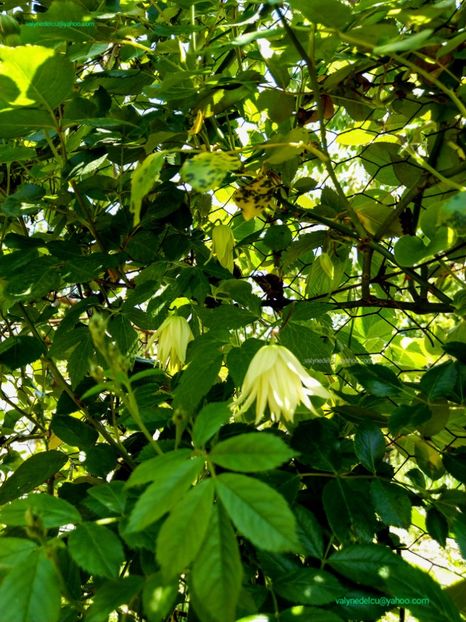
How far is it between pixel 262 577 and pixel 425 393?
236 mm

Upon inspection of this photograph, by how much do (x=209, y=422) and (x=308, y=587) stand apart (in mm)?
155

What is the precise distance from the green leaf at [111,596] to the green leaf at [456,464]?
310mm

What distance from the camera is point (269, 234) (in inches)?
31.7

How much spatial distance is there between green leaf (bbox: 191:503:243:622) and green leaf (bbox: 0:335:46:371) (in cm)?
46

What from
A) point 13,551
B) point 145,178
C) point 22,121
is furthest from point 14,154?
point 13,551

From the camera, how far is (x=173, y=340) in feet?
2.13

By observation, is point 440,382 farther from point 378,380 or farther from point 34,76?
point 34,76

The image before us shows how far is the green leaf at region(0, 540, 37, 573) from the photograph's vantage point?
1.29ft

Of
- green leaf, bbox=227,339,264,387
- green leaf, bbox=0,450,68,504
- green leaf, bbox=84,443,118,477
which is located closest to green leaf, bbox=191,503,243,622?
green leaf, bbox=227,339,264,387

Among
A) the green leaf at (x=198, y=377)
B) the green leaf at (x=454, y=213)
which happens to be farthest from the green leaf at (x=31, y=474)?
the green leaf at (x=454, y=213)

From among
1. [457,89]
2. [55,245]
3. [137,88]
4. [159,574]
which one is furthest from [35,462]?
[457,89]

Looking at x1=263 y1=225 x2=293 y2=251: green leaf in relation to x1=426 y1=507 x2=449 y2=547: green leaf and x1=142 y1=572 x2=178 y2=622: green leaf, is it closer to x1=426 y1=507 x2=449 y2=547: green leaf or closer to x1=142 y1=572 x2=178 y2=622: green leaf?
x1=426 y1=507 x2=449 y2=547: green leaf

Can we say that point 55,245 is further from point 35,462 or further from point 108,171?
point 108,171

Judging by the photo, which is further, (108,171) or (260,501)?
(108,171)
